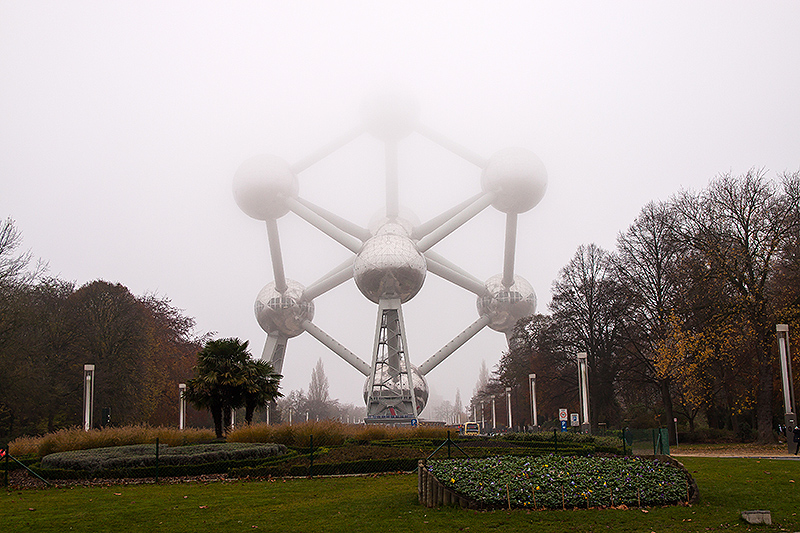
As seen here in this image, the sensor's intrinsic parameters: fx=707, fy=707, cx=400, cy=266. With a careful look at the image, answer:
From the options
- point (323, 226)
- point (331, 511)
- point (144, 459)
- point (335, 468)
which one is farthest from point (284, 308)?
point (331, 511)

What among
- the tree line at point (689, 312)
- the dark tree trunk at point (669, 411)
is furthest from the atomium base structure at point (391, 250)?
the dark tree trunk at point (669, 411)

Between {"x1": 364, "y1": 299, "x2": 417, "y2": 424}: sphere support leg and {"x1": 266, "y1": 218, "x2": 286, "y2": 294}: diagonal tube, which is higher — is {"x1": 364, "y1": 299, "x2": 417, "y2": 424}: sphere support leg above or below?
below

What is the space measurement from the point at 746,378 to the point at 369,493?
23777 millimetres

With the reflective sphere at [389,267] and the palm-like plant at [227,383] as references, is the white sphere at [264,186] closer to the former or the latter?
the reflective sphere at [389,267]

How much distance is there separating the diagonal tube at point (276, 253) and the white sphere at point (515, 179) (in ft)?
45.3

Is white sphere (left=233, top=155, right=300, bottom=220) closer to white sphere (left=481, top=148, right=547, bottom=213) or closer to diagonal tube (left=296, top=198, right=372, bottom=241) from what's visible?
diagonal tube (left=296, top=198, right=372, bottom=241)

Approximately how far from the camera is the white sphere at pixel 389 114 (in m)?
45.6

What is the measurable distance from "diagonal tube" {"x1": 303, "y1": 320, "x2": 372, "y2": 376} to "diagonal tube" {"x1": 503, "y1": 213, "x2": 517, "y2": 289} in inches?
460

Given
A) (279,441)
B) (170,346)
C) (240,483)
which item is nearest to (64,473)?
(240,483)

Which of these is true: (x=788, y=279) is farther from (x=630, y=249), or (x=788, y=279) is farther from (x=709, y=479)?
(x=709, y=479)

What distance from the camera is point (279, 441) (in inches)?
818

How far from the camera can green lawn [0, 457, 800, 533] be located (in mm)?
8797

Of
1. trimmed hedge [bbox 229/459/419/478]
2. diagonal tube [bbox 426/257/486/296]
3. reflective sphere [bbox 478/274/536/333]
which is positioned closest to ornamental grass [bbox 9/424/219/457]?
trimmed hedge [bbox 229/459/419/478]

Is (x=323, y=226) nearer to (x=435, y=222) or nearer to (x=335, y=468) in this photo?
(x=435, y=222)
